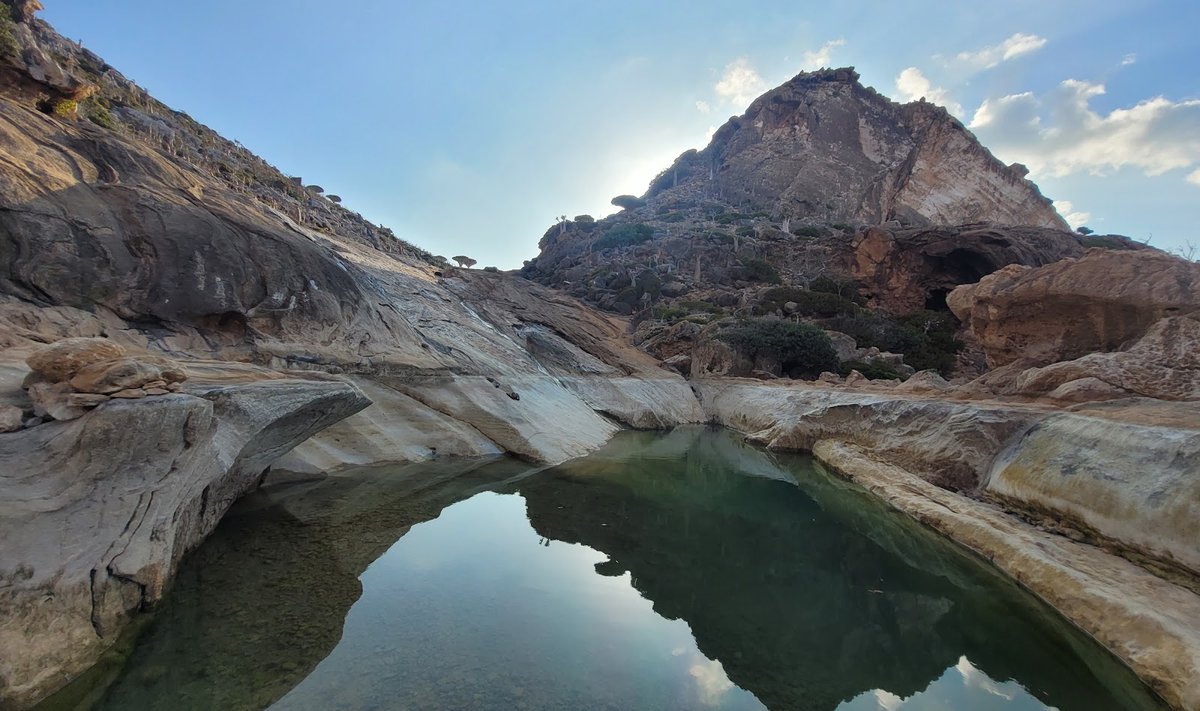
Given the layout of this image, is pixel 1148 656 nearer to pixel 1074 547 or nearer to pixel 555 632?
pixel 1074 547

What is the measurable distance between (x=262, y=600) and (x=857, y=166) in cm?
9614

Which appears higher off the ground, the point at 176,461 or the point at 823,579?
the point at 176,461

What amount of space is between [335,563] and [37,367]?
3.89 meters

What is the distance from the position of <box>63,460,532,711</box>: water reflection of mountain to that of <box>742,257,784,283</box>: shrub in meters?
47.2

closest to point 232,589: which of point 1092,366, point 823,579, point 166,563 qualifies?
point 166,563

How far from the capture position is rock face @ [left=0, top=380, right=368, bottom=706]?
4133 mm

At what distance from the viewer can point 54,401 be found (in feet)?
16.5

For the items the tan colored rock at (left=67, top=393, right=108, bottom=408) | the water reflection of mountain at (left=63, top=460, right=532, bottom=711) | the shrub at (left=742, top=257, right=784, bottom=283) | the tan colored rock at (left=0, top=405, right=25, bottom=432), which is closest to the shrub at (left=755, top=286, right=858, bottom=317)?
the shrub at (left=742, top=257, right=784, bottom=283)

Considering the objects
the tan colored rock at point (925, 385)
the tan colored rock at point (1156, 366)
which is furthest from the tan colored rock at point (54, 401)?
the tan colored rock at point (925, 385)

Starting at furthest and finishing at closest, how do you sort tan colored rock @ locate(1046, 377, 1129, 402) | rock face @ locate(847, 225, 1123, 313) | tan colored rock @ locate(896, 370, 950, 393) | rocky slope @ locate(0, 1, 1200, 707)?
rock face @ locate(847, 225, 1123, 313) → tan colored rock @ locate(896, 370, 950, 393) → tan colored rock @ locate(1046, 377, 1129, 402) → rocky slope @ locate(0, 1, 1200, 707)

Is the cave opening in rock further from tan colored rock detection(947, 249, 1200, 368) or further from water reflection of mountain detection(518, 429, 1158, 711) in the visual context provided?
water reflection of mountain detection(518, 429, 1158, 711)

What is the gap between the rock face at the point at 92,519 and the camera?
4133 mm

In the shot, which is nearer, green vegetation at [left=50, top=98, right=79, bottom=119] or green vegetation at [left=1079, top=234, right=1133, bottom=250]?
green vegetation at [left=50, top=98, right=79, bottom=119]

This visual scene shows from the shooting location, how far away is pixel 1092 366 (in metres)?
11.3
